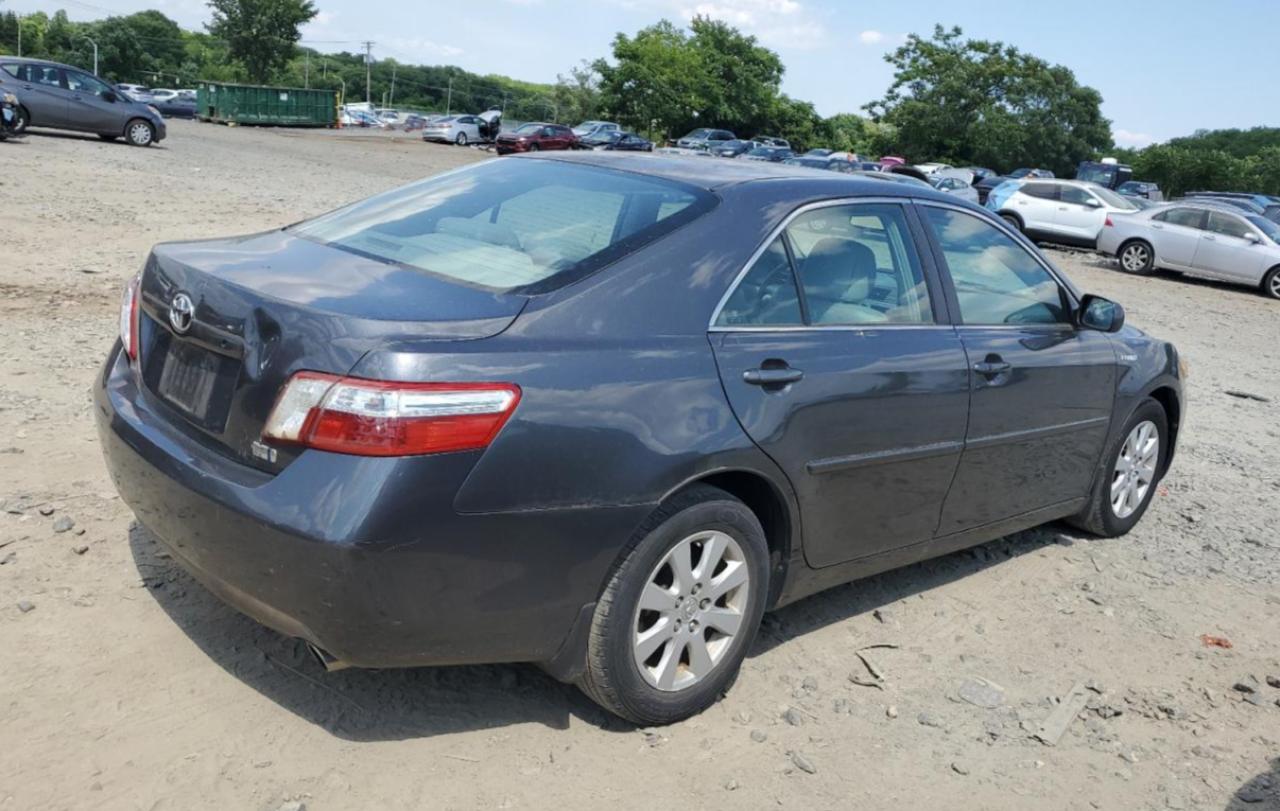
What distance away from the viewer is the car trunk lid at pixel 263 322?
2873 mm

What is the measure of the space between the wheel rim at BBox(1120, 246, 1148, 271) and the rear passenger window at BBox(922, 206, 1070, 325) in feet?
58.6

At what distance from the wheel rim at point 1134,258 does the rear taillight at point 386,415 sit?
20745 mm

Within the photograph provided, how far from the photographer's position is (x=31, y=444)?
5.06 meters

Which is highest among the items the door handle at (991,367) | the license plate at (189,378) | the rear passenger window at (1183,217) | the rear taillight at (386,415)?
the rear passenger window at (1183,217)

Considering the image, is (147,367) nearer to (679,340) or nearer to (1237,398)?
(679,340)

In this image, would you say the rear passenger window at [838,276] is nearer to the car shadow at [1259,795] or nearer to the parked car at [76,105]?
the car shadow at [1259,795]

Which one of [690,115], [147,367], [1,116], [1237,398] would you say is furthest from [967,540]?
[690,115]

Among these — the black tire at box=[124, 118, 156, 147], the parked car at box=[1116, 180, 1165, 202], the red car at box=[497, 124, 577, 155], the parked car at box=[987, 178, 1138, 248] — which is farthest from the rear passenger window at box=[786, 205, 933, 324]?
the parked car at box=[1116, 180, 1165, 202]

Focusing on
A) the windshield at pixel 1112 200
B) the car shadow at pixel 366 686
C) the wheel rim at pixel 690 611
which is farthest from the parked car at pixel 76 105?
the wheel rim at pixel 690 611

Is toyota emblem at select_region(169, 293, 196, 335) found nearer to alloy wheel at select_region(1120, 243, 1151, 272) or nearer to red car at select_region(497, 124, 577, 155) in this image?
alloy wheel at select_region(1120, 243, 1151, 272)

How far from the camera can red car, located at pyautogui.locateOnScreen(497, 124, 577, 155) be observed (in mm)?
43219

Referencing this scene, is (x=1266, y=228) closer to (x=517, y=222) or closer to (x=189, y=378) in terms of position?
(x=517, y=222)

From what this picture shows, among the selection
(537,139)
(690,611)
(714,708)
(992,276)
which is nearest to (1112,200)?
(992,276)

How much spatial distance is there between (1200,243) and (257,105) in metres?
43.2
